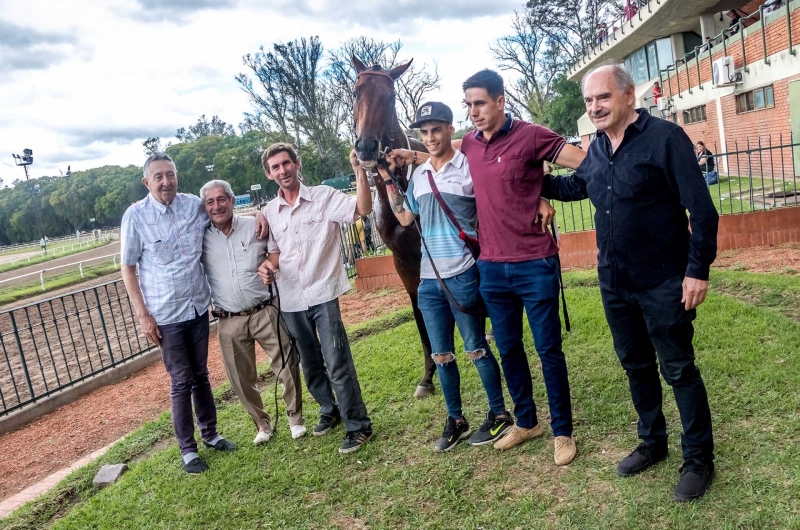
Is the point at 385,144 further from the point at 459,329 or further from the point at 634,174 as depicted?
the point at 634,174

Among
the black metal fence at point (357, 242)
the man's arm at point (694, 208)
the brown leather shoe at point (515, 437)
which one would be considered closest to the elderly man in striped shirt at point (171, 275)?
the brown leather shoe at point (515, 437)

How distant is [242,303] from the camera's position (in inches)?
167

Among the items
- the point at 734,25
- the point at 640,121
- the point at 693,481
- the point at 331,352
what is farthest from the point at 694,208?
the point at 734,25

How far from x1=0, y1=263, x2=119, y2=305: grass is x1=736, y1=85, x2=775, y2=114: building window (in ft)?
77.7

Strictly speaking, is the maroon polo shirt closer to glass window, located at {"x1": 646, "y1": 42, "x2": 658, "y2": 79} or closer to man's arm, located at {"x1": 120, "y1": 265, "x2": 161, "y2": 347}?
man's arm, located at {"x1": 120, "y1": 265, "x2": 161, "y2": 347}

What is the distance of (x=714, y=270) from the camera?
299 inches

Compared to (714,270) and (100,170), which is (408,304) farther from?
(100,170)

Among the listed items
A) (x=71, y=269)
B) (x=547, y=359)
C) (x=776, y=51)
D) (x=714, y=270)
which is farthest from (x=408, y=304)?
(x=71, y=269)

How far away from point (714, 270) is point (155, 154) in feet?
22.7

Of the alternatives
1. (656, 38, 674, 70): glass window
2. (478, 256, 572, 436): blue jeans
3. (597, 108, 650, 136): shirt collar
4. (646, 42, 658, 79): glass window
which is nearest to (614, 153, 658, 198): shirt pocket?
(597, 108, 650, 136): shirt collar

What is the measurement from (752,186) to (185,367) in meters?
11.6

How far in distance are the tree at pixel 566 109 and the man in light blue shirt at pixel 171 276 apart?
120ft

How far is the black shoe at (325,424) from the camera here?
14.5ft

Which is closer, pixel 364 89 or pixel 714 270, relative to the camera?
pixel 364 89
